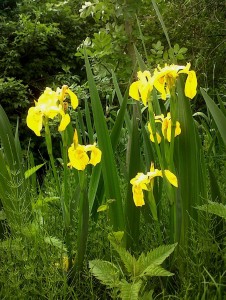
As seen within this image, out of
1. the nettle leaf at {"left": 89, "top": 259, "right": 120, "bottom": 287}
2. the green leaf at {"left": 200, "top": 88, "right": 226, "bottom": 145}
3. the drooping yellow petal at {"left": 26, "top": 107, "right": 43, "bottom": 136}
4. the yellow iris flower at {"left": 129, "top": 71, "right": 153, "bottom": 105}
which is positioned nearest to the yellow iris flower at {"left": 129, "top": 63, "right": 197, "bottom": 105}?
the yellow iris flower at {"left": 129, "top": 71, "right": 153, "bottom": 105}

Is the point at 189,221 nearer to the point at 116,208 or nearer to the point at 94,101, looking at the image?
the point at 116,208

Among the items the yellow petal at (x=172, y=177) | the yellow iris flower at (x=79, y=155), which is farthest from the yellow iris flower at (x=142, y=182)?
the yellow iris flower at (x=79, y=155)

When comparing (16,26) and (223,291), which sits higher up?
(16,26)

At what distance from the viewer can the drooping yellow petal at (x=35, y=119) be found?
3.83 ft

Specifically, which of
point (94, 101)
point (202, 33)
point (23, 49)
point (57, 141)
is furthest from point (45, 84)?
point (94, 101)

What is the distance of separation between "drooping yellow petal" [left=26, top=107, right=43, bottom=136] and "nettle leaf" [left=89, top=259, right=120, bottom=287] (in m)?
0.34

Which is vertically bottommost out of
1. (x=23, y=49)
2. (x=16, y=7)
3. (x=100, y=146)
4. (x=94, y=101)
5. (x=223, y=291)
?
(x=223, y=291)

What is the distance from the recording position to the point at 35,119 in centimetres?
118

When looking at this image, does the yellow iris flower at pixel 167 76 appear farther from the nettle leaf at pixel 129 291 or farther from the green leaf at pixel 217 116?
the nettle leaf at pixel 129 291

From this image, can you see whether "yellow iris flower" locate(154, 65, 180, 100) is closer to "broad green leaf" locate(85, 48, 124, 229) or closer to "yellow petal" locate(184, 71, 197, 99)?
"yellow petal" locate(184, 71, 197, 99)

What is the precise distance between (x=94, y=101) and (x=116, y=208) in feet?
0.88

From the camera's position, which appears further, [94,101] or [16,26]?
[16,26]

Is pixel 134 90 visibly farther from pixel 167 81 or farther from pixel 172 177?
pixel 172 177

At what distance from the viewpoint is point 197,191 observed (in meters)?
1.21
